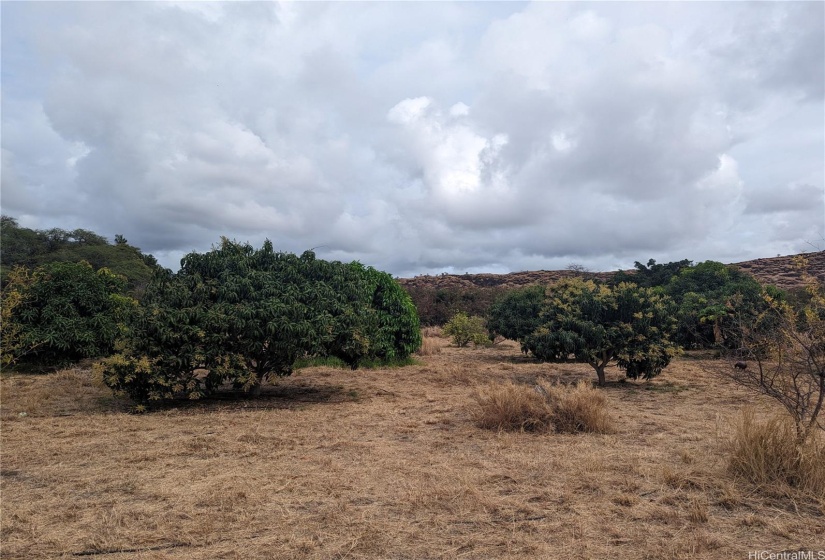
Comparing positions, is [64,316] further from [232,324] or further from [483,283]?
[483,283]

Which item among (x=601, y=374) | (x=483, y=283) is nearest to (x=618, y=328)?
(x=601, y=374)

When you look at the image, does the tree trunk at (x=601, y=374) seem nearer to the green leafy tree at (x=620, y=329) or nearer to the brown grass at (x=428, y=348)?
the green leafy tree at (x=620, y=329)

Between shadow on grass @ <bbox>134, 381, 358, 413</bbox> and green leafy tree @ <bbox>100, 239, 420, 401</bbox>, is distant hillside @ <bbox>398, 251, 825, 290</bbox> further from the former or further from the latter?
green leafy tree @ <bbox>100, 239, 420, 401</bbox>

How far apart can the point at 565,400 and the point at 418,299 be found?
110ft

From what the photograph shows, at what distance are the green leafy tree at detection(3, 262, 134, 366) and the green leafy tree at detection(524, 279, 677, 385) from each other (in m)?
10.3

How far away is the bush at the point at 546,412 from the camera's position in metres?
7.69

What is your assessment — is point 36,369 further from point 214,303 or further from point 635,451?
point 635,451

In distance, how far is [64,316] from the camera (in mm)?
13305

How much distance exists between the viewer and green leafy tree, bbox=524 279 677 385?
1239cm

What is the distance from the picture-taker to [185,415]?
9.21m

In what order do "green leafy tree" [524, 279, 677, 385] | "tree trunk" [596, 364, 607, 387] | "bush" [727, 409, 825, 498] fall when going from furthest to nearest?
"tree trunk" [596, 364, 607, 387], "green leafy tree" [524, 279, 677, 385], "bush" [727, 409, 825, 498]

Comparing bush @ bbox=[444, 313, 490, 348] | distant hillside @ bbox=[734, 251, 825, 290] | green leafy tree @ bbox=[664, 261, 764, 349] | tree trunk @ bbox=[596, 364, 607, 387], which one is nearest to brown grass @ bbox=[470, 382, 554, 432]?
tree trunk @ bbox=[596, 364, 607, 387]

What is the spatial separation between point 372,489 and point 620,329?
888 centimetres

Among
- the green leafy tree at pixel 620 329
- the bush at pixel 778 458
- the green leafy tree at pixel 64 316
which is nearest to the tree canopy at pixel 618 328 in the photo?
the green leafy tree at pixel 620 329
